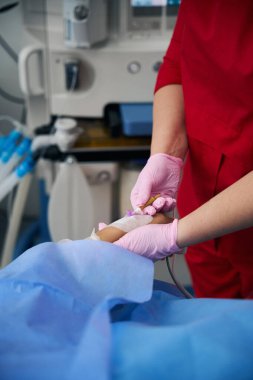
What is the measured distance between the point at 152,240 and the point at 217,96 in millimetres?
348

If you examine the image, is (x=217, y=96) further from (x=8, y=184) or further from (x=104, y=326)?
(x=8, y=184)

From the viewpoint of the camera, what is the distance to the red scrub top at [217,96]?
31.2 inches

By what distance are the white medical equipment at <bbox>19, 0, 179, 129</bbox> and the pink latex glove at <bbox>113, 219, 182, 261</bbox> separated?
0.75 meters

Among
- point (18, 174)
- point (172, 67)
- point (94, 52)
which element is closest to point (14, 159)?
point (18, 174)

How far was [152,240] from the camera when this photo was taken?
28.9 inches

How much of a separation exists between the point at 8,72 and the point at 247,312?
107cm

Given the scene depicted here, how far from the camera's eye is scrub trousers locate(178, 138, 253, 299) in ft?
3.00

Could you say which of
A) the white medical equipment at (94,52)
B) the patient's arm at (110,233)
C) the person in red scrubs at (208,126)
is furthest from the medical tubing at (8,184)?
the patient's arm at (110,233)

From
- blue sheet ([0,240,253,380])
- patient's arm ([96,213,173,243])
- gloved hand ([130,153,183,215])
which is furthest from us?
gloved hand ([130,153,183,215])

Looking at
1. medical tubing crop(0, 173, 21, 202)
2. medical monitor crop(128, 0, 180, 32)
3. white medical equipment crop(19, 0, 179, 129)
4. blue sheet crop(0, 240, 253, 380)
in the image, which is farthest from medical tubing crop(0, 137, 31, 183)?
blue sheet crop(0, 240, 253, 380)

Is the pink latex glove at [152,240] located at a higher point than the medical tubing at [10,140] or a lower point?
higher

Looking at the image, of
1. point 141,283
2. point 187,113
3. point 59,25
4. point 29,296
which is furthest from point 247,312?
point 59,25

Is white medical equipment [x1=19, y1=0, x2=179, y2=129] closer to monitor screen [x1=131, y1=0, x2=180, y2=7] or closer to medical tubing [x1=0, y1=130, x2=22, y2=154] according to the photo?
monitor screen [x1=131, y1=0, x2=180, y2=7]

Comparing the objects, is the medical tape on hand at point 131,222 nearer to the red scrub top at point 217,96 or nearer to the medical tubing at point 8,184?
the red scrub top at point 217,96
